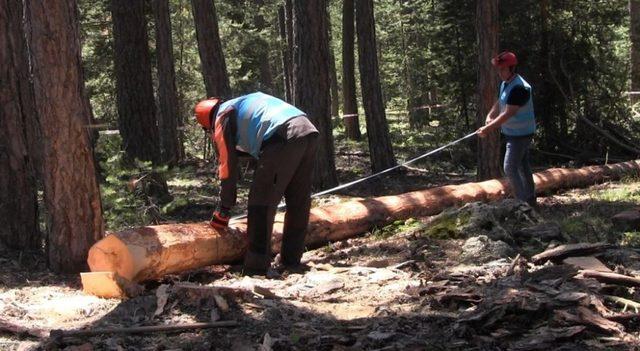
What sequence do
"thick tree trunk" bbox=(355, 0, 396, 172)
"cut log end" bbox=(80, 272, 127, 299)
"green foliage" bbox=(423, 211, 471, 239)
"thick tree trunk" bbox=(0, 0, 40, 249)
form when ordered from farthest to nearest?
1. "thick tree trunk" bbox=(355, 0, 396, 172)
2. "green foliage" bbox=(423, 211, 471, 239)
3. "thick tree trunk" bbox=(0, 0, 40, 249)
4. "cut log end" bbox=(80, 272, 127, 299)

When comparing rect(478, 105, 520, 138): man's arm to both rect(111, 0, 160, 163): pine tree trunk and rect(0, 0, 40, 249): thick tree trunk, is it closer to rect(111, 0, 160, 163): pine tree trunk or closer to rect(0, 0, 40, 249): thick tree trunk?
rect(0, 0, 40, 249): thick tree trunk

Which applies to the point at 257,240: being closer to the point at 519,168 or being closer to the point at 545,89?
the point at 519,168

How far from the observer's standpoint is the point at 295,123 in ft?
18.6

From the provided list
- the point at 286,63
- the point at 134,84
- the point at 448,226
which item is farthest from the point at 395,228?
the point at 286,63

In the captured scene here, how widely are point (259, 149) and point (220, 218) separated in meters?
0.69

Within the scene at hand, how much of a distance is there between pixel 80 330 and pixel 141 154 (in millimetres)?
6310

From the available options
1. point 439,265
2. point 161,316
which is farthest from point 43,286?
point 439,265

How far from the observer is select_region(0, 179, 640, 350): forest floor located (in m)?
3.87

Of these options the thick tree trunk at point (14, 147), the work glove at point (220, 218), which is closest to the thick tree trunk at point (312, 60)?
the thick tree trunk at point (14, 147)

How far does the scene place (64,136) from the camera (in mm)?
5340

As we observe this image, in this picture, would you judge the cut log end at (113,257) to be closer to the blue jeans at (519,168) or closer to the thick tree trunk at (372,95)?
the blue jeans at (519,168)

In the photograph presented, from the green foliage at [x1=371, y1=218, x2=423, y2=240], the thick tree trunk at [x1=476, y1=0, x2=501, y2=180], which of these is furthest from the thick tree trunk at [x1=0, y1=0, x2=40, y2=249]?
the thick tree trunk at [x1=476, y1=0, x2=501, y2=180]

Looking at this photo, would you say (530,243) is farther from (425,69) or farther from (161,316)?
(425,69)

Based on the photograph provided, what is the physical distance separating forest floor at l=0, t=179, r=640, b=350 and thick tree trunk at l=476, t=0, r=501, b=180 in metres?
4.10
